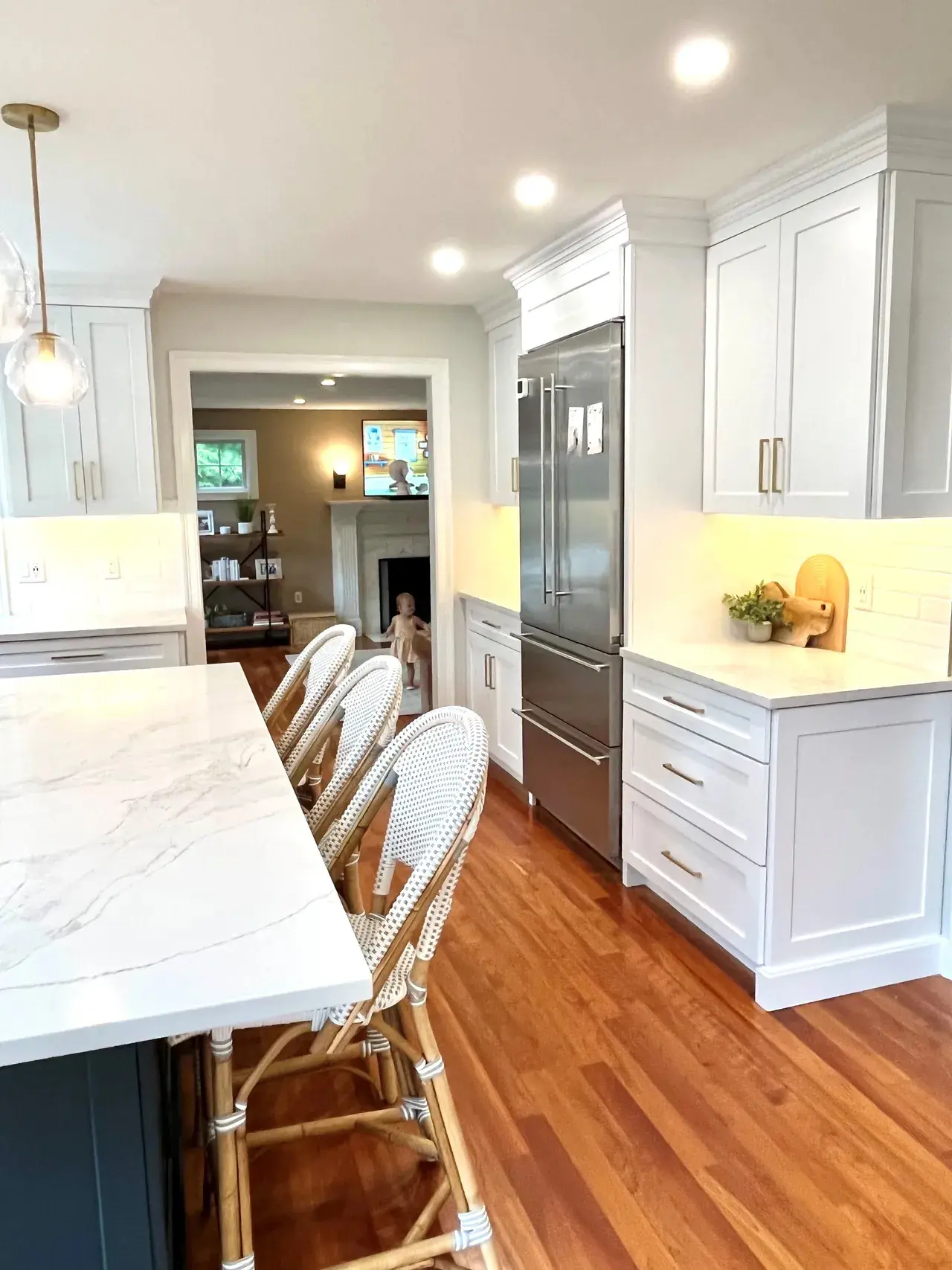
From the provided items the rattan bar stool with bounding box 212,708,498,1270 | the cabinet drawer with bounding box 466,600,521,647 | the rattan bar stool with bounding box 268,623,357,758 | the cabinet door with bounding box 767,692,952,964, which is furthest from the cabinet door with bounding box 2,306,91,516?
the cabinet door with bounding box 767,692,952,964

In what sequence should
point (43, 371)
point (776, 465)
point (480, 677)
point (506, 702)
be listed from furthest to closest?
point (480, 677)
point (506, 702)
point (776, 465)
point (43, 371)

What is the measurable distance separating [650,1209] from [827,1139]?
470mm

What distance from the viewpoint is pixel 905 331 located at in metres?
2.43

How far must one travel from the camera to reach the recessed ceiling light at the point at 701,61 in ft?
6.37

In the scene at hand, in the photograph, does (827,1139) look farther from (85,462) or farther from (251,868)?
(85,462)

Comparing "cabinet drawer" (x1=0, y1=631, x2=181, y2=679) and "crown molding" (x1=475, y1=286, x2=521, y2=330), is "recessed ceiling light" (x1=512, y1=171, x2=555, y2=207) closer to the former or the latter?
"crown molding" (x1=475, y1=286, x2=521, y2=330)

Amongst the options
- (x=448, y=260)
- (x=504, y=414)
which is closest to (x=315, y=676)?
(x=448, y=260)

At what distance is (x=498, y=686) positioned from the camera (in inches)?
179

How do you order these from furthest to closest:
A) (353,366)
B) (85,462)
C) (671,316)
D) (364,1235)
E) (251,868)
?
(353,366), (85,462), (671,316), (364,1235), (251,868)

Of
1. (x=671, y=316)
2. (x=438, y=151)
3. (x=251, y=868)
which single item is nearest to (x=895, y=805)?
(x=671, y=316)

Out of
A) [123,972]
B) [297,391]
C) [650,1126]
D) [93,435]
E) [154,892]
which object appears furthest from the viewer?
[297,391]

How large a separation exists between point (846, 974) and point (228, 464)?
8.19m

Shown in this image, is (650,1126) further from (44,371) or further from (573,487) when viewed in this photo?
(44,371)

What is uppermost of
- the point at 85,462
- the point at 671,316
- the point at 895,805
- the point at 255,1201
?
the point at 671,316
